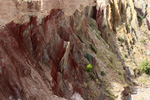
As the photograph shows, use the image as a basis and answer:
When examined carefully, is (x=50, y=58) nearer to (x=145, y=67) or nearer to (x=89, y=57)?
(x=89, y=57)

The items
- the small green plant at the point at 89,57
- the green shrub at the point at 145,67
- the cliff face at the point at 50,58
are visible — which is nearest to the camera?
the cliff face at the point at 50,58

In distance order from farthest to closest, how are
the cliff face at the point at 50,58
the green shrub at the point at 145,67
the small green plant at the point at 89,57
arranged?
the green shrub at the point at 145,67, the small green plant at the point at 89,57, the cliff face at the point at 50,58

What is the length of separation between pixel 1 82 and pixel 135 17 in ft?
123

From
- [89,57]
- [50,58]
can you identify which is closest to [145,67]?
[89,57]

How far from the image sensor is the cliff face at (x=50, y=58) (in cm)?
1173

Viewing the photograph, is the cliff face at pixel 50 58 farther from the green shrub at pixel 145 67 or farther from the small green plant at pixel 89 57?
the green shrub at pixel 145 67

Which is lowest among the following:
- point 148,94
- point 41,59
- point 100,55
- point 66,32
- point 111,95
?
point 148,94

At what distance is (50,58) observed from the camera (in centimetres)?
1511

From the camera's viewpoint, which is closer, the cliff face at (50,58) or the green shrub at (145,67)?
the cliff face at (50,58)

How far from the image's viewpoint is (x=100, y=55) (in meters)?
24.7

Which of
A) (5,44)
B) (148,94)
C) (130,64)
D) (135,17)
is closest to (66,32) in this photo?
(5,44)

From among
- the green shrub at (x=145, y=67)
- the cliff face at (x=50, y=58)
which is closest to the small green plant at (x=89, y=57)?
the cliff face at (x=50, y=58)

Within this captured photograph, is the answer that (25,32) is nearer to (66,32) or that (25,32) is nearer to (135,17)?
(66,32)

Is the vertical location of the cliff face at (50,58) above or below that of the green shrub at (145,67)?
above
